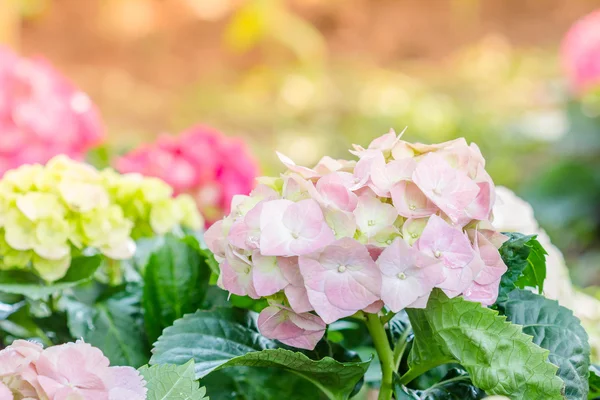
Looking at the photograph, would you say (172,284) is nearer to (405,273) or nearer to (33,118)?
(405,273)

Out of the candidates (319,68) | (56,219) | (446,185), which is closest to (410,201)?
(446,185)

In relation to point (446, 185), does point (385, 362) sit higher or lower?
lower

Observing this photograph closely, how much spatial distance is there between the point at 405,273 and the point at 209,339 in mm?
190

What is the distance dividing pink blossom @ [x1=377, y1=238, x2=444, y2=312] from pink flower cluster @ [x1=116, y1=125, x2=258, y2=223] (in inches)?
26.5

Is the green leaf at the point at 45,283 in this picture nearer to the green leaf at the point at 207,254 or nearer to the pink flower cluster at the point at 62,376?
the green leaf at the point at 207,254

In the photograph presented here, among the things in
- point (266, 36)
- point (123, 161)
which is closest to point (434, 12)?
point (266, 36)

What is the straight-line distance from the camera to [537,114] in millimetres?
3135

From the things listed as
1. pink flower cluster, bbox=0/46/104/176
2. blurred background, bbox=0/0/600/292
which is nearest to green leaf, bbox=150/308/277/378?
pink flower cluster, bbox=0/46/104/176

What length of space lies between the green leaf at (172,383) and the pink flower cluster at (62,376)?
0.03m

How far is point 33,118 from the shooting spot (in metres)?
1.24

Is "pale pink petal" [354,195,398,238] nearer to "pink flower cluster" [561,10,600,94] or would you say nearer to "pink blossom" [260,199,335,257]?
"pink blossom" [260,199,335,257]

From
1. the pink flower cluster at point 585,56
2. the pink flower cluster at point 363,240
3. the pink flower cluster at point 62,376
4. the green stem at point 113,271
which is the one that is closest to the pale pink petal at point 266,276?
the pink flower cluster at point 363,240

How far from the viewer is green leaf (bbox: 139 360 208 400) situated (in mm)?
531

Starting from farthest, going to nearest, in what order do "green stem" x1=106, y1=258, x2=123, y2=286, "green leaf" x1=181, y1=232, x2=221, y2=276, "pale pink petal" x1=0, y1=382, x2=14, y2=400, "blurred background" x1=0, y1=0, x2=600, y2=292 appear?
"blurred background" x1=0, y1=0, x2=600, y2=292, "green stem" x1=106, y1=258, x2=123, y2=286, "green leaf" x1=181, y1=232, x2=221, y2=276, "pale pink petal" x1=0, y1=382, x2=14, y2=400
